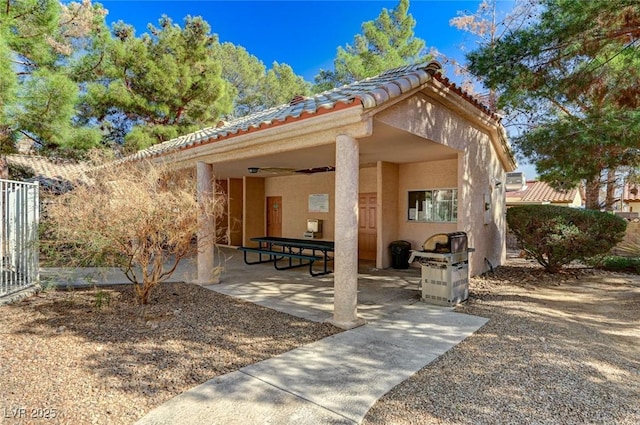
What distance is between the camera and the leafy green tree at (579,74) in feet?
20.7

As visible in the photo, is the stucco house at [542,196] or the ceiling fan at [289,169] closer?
the ceiling fan at [289,169]

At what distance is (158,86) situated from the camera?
16859 millimetres

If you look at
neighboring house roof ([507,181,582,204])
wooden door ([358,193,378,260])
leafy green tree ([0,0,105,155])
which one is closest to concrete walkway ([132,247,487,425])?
wooden door ([358,193,378,260])

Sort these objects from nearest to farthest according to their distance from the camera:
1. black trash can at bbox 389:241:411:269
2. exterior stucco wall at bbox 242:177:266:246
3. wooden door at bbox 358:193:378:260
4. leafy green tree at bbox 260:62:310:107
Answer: black trash can at bbox 389:241:411:269 → wooden door at bbox 358:193:378:260 → exterior stucco wall at bbox 242:177:266:246 → leafy green tree at bbox 260:62:310:107

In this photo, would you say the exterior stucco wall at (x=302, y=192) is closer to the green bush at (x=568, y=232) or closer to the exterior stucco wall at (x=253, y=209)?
the exterior stucco wall at (x=253, y=209)

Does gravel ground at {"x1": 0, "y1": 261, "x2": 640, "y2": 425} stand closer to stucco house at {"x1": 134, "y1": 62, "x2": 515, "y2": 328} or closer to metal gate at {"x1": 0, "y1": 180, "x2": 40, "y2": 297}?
metal gate at {"x1": 0, "y1": 180, "x2": 40, "y2": 297}

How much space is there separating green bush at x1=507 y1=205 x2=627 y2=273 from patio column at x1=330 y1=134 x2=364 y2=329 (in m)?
6.45

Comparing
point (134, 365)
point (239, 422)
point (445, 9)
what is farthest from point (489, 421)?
point (445, 9)

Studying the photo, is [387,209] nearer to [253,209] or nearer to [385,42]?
[253,209]

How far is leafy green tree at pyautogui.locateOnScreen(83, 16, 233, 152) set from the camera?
52.9 ft

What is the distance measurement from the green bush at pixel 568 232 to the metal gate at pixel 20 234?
1196 centimetres

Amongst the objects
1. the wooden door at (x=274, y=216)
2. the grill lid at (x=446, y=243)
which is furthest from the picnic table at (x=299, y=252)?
the grill lid at (x=446, y=243)

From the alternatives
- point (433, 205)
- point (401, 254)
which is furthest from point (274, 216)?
point (433, 205)

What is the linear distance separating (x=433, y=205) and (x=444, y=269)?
443 centimetres
